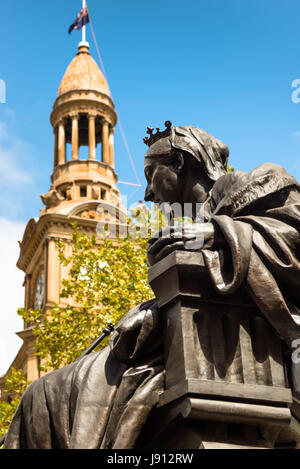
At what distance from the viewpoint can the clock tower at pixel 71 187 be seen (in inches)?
1884

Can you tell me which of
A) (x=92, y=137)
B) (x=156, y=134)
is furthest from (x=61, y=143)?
(x=156, y=134)

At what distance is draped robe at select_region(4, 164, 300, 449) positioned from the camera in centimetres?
408

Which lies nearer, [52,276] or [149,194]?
[149,194]

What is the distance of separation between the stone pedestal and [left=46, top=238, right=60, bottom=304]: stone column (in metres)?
42.9

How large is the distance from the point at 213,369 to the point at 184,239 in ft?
2.18

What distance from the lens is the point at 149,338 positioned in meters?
4.22

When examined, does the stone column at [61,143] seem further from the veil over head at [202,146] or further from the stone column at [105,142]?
the veil over head at [202,146]

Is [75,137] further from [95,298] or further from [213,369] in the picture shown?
[213,369]

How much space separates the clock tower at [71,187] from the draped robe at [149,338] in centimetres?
4151

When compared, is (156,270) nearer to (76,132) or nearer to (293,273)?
(293,273)

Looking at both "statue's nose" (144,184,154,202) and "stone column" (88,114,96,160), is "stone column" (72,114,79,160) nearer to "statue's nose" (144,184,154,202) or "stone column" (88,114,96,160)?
"stone column" (88,114,96,160)

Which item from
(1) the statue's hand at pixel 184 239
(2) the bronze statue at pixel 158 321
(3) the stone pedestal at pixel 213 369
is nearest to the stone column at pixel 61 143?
(2) the bronze statue at pixel 158 321
